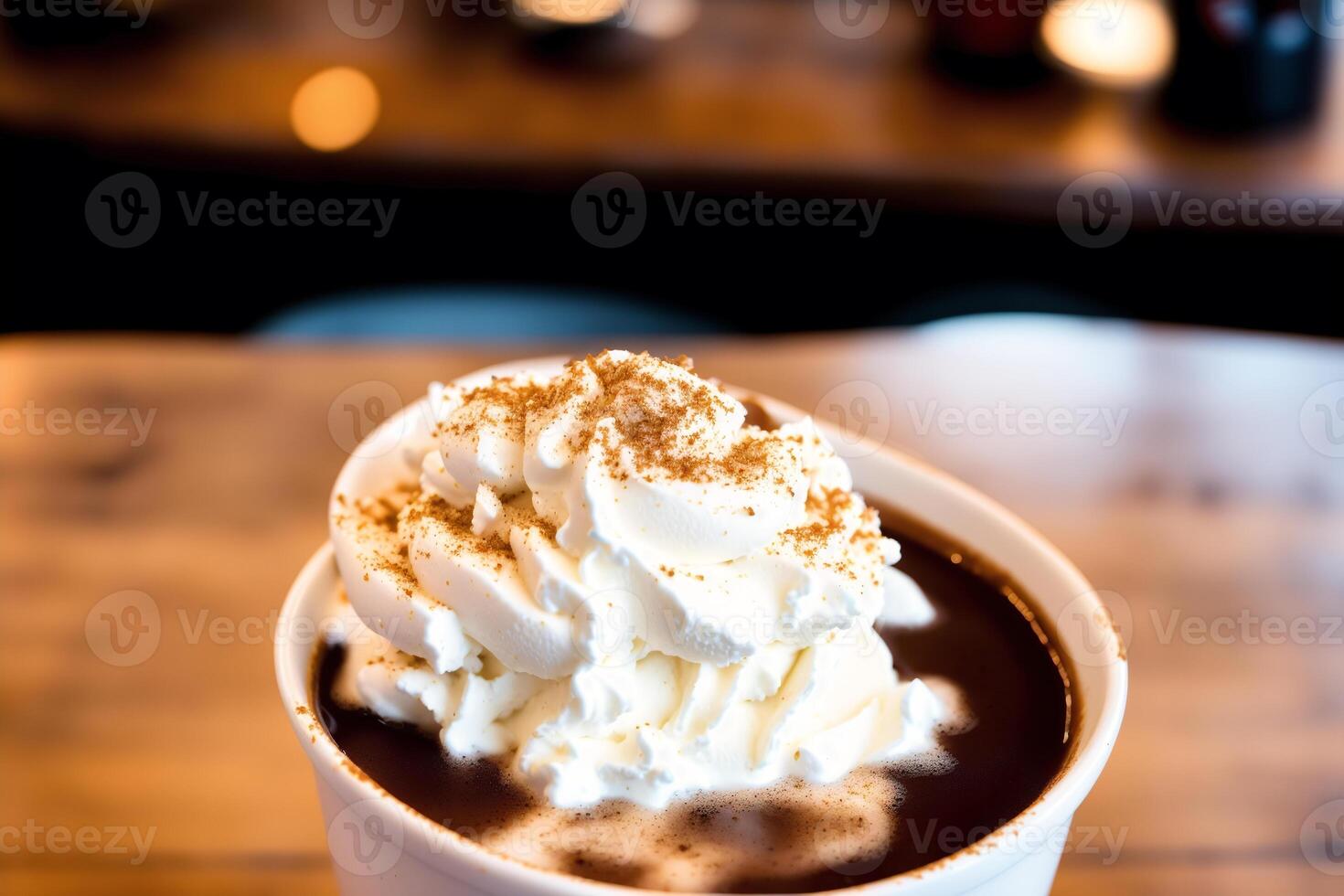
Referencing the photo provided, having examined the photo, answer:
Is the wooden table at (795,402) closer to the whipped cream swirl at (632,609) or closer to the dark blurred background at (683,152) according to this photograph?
the whipped cream swirl at (632,609)

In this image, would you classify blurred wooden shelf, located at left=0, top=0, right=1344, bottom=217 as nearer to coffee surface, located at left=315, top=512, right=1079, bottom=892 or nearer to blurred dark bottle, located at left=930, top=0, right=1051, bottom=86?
blurred dark bottle, located at left=930, top=0, right=1051, bottom=86

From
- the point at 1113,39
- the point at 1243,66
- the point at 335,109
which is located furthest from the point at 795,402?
the point at 1113,39

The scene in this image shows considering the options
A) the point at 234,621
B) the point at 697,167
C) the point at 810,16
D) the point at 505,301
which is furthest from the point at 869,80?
the point at 234,621

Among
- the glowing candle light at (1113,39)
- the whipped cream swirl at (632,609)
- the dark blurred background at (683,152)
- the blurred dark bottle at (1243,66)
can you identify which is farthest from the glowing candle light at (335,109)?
the whipped cream swirl at (632,609)

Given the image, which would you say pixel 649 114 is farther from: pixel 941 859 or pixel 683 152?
pixel 941 859

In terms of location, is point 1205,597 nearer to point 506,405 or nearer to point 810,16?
point 506,405
